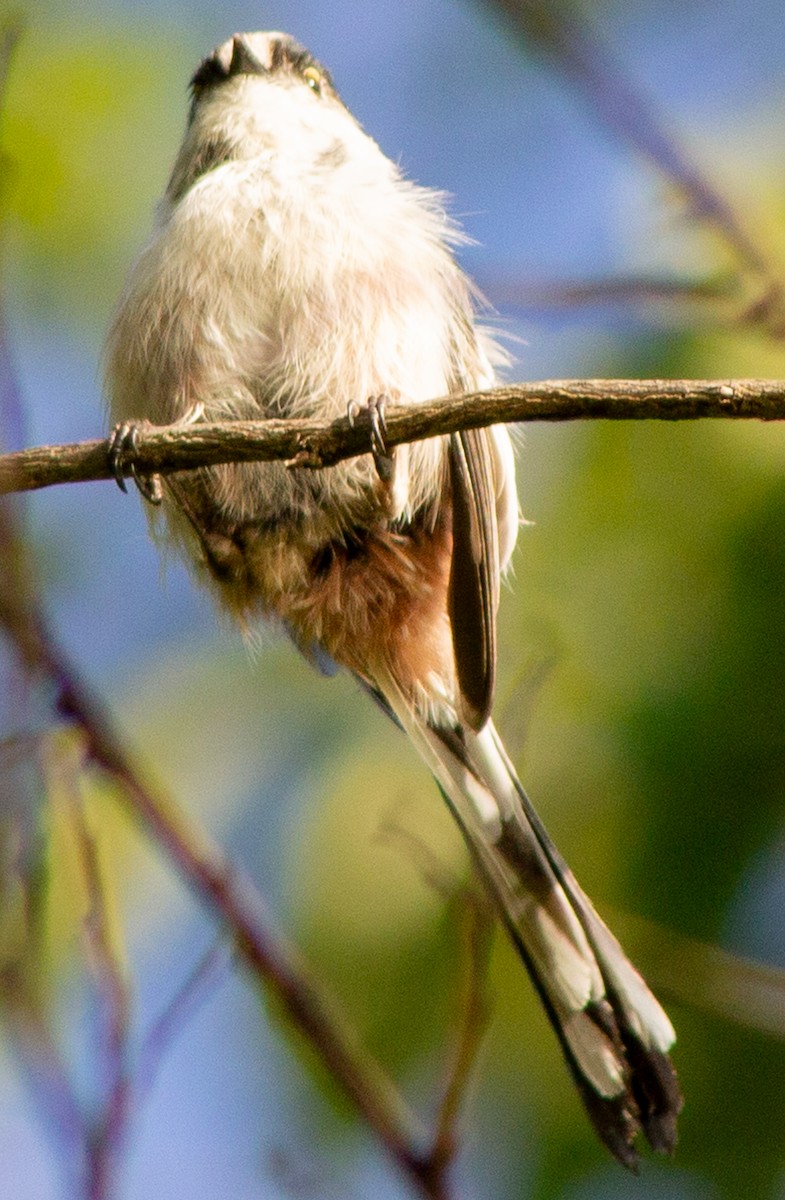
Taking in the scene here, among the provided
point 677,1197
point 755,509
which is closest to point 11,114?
point 755,509

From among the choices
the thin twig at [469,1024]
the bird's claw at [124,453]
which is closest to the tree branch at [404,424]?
the bird's claw at [124,453]

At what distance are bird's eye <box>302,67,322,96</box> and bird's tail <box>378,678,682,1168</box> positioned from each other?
1.51 m

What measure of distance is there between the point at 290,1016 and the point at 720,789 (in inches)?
50.9

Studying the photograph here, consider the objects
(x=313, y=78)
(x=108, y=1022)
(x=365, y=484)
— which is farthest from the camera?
(x=313, y=78)

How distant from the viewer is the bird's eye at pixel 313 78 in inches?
141

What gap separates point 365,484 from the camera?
3.03m

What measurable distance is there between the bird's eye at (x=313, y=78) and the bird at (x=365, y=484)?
8.3 inches

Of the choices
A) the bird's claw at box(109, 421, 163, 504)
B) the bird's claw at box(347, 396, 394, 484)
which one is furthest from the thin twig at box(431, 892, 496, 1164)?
the bird's claw at box(109, 421, 163, 504)

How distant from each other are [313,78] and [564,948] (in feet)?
7.23

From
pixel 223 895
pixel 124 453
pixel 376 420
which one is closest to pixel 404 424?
pixel 376 420

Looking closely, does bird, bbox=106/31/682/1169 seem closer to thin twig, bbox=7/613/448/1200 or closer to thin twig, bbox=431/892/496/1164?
thin twig, bbox=431/892/496/1164

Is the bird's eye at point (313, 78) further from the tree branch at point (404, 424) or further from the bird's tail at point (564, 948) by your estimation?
the bird's tail at point (564, 948)

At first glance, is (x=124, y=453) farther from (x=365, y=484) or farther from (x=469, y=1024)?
(x=469, y=1024)

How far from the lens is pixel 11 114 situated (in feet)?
11.2
